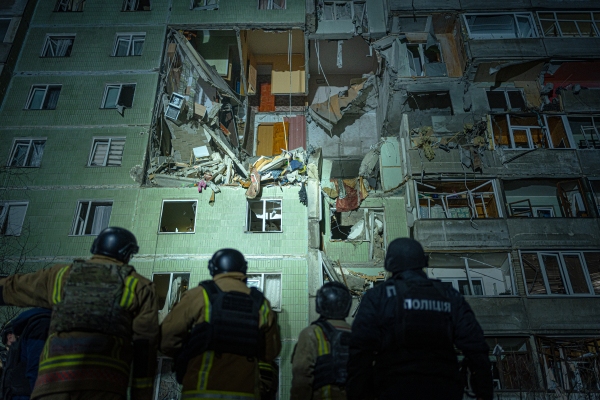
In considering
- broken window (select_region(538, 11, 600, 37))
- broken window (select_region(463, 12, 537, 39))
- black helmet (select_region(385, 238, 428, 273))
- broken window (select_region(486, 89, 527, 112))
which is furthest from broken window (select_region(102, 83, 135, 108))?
broken window (select_region(538, 11, 600, 37))

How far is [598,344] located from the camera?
15273 millimetres

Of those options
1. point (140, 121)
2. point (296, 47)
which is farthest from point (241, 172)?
point (296, 47)

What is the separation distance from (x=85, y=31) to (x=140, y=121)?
272 inches

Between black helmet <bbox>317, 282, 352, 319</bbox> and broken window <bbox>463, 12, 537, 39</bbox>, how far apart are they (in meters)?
21.4

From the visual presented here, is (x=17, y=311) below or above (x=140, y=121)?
below

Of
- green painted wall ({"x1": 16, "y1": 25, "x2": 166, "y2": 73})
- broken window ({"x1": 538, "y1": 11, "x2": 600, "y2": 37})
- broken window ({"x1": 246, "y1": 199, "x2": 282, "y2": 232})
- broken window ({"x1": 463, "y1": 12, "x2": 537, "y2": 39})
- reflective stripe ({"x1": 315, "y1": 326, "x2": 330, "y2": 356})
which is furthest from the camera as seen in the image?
broken window ({"x1": 463, "y1": 12, "x2": 537, "y2": 39})

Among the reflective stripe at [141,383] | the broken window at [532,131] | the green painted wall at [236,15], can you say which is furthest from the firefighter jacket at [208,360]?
the green painted wall at [236,15]

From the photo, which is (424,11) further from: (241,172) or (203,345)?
(203,345)

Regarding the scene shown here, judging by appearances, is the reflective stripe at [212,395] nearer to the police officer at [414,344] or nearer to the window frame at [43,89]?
the police officer at [414,344]

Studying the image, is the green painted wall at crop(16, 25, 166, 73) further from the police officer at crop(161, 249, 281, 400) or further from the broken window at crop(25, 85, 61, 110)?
the police officer at crop(161, 249, 281, 400)

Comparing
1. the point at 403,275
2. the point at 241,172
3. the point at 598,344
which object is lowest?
the point at 403,275

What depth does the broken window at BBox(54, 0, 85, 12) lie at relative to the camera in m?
21.8

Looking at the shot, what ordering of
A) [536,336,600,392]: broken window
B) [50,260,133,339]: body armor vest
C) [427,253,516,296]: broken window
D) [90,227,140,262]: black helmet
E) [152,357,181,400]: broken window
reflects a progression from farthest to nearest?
[427,253,516,296]: broken window < [536,336,600,392]: broken window < [152,357,181,400]: broken window < [90,227,140,262]: black helmet < [50,260,133,339]: body armor vest

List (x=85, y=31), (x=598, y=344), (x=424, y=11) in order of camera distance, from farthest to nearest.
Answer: (x=424, y=11)
(x=85, y=31)
(x=598, y=344)
